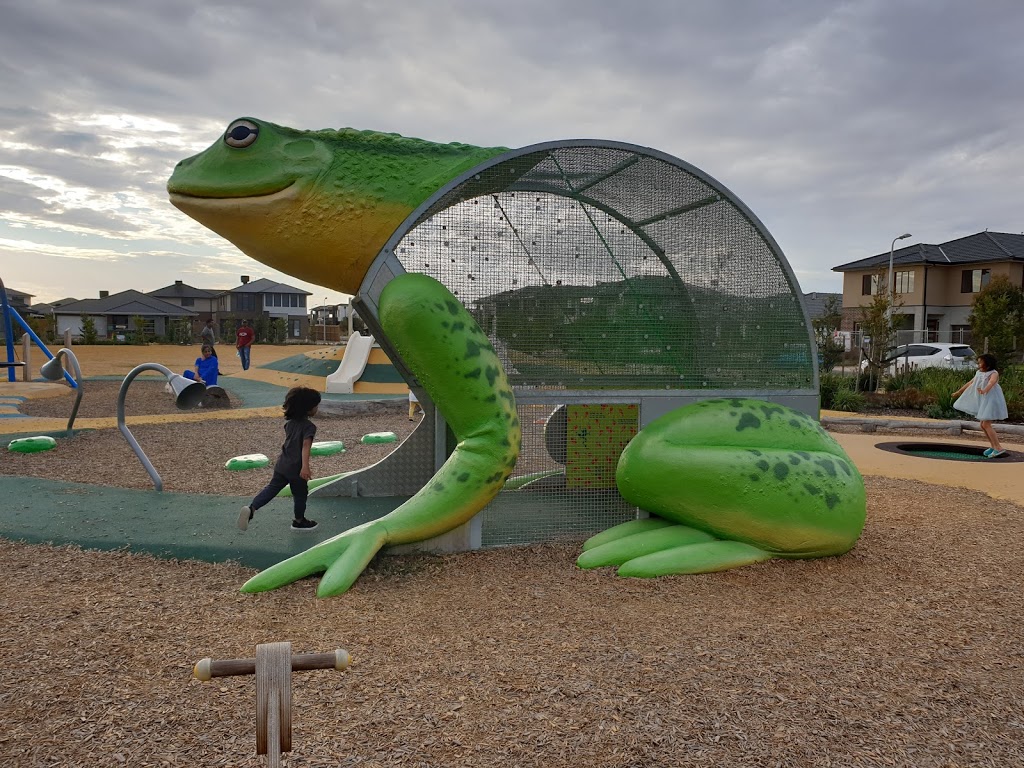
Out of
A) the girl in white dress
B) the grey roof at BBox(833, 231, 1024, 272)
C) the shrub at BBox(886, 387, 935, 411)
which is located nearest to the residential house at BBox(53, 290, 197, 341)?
the grey roof at BBox(833, 231, 1024, 272)

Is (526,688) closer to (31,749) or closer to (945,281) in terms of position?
→ (31,749)

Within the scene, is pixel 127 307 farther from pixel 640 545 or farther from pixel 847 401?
pixel 640 545

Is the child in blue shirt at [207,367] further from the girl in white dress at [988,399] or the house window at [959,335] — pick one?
the house window at [959,335]

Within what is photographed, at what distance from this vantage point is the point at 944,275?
33.4 m

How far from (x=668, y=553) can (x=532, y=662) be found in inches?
→ 55.9

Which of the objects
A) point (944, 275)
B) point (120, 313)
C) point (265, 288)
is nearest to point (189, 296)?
point (265, 288)

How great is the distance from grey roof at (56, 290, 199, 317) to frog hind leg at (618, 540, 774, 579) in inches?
1973

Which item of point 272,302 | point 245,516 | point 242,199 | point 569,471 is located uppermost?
point 272,302

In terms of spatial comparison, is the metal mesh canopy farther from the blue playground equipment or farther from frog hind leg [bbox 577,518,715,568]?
the blue playground equipment

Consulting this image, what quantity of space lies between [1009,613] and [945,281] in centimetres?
3507

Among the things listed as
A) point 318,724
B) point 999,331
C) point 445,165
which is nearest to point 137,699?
point 318,724

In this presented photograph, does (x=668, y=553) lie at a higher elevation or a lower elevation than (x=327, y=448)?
higher

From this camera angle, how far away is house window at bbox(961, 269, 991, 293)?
32.0 meters

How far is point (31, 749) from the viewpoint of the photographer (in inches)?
96.3
